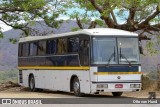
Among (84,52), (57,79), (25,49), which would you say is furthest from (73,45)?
(25,49)

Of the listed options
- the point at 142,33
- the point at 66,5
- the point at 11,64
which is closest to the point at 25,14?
the point at 66,5

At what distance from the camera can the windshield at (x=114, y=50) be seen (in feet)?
76.0

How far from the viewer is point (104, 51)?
23219 mm

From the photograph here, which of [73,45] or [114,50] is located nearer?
[114,50]

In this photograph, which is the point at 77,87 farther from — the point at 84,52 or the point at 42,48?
the point at 42,48

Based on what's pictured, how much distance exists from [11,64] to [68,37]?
10181 centimetres

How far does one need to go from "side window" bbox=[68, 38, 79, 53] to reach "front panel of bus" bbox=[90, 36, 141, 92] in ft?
4.68

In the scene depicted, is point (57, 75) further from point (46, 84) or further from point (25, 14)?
point (25, 14)

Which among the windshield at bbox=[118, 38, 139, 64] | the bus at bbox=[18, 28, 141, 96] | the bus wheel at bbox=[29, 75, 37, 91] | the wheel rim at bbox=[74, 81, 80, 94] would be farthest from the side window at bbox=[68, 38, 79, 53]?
the bus wheel at bbox=[29, 75, 37, 91]

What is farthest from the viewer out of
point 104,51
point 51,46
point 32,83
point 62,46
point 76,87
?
point 32,83

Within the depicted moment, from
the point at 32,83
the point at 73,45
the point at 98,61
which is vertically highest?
the point at 73,45

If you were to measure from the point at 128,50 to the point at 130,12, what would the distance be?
839cm

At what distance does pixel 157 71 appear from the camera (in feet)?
97.2

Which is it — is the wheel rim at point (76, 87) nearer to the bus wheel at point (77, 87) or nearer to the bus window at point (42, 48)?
the bus wheel at point (77, 87)
